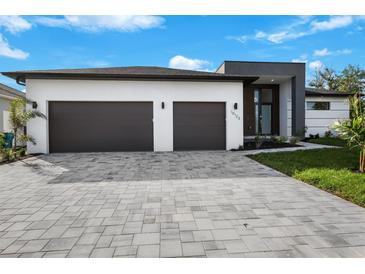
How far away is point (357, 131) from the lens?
19.0 ft

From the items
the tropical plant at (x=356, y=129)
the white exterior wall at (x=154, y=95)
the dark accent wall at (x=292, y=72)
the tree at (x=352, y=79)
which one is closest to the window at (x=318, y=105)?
the dark accent wall at (x=292, y=72)

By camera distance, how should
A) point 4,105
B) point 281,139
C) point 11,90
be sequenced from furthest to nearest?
point 11,90, point 4,105, point 281,139

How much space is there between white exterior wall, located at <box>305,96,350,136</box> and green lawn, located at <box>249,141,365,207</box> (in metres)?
7.73

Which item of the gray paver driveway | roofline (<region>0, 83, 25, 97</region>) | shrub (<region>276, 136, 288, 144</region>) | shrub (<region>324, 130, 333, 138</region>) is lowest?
the gray paver driveway

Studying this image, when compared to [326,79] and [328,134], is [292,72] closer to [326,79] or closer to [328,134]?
[328,134]

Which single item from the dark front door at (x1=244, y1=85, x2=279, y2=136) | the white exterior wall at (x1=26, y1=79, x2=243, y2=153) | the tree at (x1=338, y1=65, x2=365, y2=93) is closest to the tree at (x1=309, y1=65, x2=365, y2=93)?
the tree at (x1=338, y1=65, x2=365, y2=93)

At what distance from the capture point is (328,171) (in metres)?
5.44

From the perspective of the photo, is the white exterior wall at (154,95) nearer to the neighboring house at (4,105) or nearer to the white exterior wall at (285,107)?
the white exterior wall at (285,107)

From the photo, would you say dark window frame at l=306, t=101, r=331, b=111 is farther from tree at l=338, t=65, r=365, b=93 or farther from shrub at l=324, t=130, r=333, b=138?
tree at l=338, t=65, r=365, b=93

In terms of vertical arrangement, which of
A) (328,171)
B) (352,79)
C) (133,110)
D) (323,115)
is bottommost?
(328,171)

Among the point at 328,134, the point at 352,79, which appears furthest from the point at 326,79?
the point at 328,134

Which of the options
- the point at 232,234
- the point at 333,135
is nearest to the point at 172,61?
the point at 333,135

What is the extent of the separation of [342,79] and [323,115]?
710 inches

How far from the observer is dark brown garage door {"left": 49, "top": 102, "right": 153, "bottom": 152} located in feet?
31.3
